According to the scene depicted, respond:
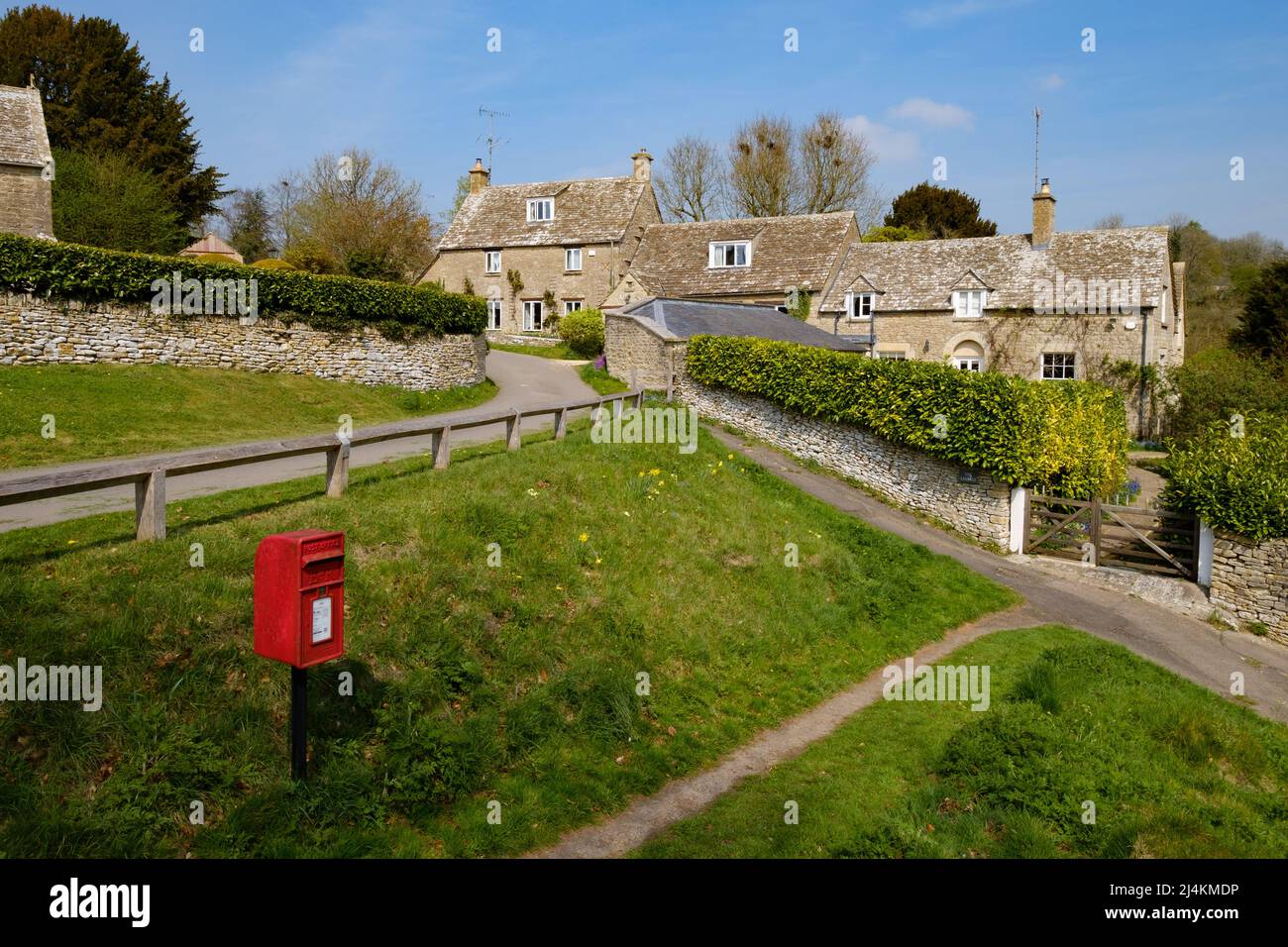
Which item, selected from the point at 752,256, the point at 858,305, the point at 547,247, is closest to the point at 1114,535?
the point at 858,305

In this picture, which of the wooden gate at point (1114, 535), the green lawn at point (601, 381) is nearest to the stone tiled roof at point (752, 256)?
the green lawn at point (601, 381)

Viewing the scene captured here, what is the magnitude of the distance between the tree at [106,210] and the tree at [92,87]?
6465 millimetres

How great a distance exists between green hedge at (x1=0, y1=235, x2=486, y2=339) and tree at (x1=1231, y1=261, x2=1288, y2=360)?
1331 inches

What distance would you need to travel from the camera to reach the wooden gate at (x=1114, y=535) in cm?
1805

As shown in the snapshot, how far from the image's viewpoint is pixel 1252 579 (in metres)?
16.7

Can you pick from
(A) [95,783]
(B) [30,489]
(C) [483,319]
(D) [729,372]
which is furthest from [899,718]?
(C) [483,319]

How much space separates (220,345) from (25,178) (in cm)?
1556

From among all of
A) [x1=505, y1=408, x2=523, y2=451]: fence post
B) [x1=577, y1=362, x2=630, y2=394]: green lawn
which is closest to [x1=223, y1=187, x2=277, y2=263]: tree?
[x1=577, y1=362, x2=630, y2=394]: green lawn

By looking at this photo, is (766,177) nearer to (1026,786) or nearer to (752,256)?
Answer: (752,256)

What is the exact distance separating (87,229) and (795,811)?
33.6 m

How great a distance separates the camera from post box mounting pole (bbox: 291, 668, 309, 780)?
5.99m

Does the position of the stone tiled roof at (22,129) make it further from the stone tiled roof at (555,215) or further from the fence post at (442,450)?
the fence post at (442,450)

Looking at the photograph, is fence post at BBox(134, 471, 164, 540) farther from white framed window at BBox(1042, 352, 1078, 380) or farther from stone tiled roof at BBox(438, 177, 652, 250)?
stone tiled roof at BBox(438, 177, 652, 250)
